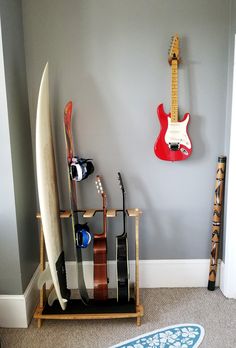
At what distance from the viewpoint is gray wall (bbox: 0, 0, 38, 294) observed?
165 centimetres

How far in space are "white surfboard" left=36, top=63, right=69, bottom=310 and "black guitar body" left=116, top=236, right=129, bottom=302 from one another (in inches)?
15.0

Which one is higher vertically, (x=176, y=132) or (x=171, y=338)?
(x=176, y=132)

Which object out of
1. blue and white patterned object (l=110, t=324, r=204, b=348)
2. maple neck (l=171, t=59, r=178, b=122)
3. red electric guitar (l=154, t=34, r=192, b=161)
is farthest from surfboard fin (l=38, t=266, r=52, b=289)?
maple neck (l=171, t=59, r=178, b=122)

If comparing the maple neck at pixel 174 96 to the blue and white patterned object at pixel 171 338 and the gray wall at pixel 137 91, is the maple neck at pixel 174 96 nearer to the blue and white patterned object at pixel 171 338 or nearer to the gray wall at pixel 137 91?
the gray wall at pixel 137 91

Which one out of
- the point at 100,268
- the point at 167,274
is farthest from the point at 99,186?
the point at 167,274

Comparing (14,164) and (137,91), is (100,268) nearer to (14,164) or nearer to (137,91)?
(14,164)

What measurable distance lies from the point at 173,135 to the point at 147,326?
1314 mm

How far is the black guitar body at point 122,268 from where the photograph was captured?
184 cm

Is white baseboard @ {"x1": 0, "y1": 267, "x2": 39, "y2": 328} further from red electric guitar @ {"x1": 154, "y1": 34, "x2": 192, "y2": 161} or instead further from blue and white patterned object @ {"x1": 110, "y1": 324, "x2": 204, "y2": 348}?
red electric guitar @ {"x1": 154, "y1": 34, "x2": 192, "y2": 161}

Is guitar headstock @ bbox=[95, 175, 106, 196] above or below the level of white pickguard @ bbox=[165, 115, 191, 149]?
below

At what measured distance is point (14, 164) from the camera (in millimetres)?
1719

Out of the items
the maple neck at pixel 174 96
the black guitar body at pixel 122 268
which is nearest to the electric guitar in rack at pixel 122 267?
the black guitar body at pixel 122 268

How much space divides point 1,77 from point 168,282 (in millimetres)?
1922

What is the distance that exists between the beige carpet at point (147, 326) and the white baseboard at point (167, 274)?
0.43 feet
